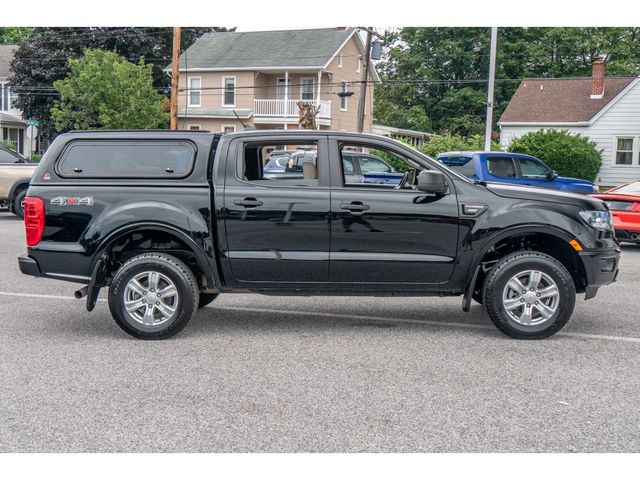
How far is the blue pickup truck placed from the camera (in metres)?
17.0

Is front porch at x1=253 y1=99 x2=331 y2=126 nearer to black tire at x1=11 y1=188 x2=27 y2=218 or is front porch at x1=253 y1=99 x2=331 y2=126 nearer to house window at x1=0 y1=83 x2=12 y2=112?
house window at x1=0 y1=83 x2=12 y2=112

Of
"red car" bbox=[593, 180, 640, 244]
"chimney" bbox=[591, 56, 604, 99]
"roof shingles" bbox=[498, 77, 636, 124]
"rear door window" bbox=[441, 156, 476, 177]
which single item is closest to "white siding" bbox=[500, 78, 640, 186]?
"roof shingles" bbox=[498, 77, 636, 124]

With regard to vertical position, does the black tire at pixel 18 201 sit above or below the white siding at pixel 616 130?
below

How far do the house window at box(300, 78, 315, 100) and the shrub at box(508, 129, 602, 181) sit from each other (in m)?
16.3

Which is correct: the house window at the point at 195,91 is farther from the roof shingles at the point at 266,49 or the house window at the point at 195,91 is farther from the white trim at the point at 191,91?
the roof shingles at the point at 266,49

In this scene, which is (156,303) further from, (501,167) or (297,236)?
(501,167)

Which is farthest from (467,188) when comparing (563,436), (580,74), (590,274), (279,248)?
(580,74)

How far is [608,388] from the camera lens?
5160 mm

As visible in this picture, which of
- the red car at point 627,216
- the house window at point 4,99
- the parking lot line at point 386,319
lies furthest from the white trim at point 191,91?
the parking lot line at point 386,319

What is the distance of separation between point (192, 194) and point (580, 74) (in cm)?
5180

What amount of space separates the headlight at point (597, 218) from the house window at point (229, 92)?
38923 millimetres

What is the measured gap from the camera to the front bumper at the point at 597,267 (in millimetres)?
6648

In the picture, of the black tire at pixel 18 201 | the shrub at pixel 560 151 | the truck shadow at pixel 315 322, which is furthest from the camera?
the shrub at pixel 560 151

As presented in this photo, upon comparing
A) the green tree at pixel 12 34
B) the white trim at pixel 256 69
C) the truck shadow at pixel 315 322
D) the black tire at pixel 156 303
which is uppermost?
the green tree at pixel 12 34
